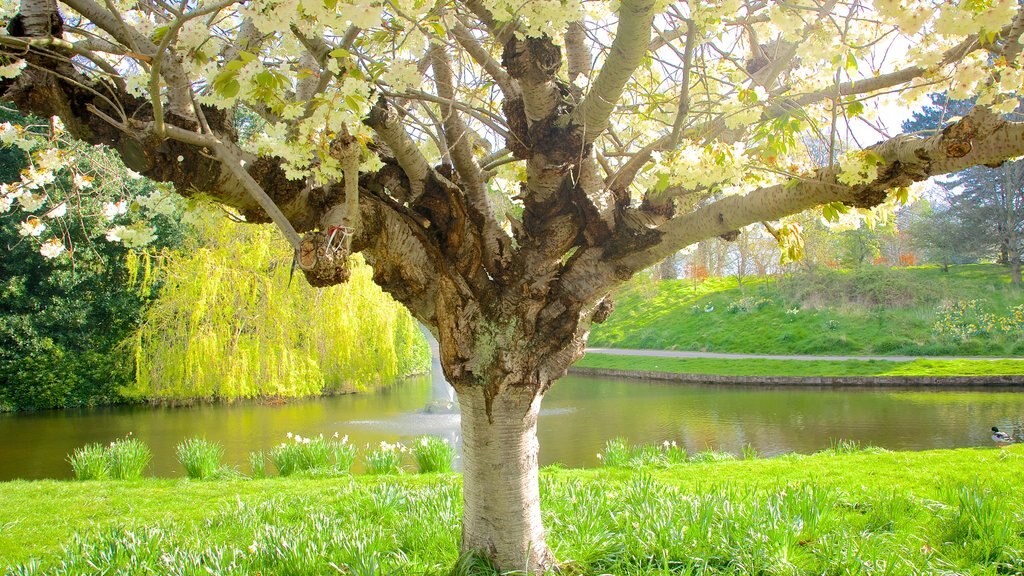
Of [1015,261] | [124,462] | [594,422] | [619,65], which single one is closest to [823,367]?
[594,422]

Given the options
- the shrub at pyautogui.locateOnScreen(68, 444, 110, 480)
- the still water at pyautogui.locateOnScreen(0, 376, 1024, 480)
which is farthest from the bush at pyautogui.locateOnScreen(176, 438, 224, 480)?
the still water at pyautogui.locateOnScreen(0, 376, 1024, 480)

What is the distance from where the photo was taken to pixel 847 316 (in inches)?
837

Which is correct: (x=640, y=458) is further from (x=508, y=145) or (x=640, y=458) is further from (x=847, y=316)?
(x=847, y=316)

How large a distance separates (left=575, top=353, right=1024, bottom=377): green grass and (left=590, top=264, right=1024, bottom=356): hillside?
72.8 inches

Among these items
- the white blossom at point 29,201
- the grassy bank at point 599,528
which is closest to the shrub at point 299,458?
the grassy bank at point 599,528

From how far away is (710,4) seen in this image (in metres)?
2.63

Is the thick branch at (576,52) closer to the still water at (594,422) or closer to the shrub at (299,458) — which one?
the shrub at (299,458)

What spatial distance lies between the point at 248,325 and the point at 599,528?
12.2 metres

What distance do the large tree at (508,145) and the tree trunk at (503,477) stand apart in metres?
0.01

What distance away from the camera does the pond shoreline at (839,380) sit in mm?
14242

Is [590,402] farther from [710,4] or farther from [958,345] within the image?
[710,4]

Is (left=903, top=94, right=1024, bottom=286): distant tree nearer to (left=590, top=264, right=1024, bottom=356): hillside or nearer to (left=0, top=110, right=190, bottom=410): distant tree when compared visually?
(left=590, top=264, right=1024, bottom=356): hillside

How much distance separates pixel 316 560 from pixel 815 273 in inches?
969

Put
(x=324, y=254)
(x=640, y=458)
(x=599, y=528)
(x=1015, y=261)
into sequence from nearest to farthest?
(x=324, y=254), (x=599, y=528), (x=640, y=458), (x=1015, y=261)
